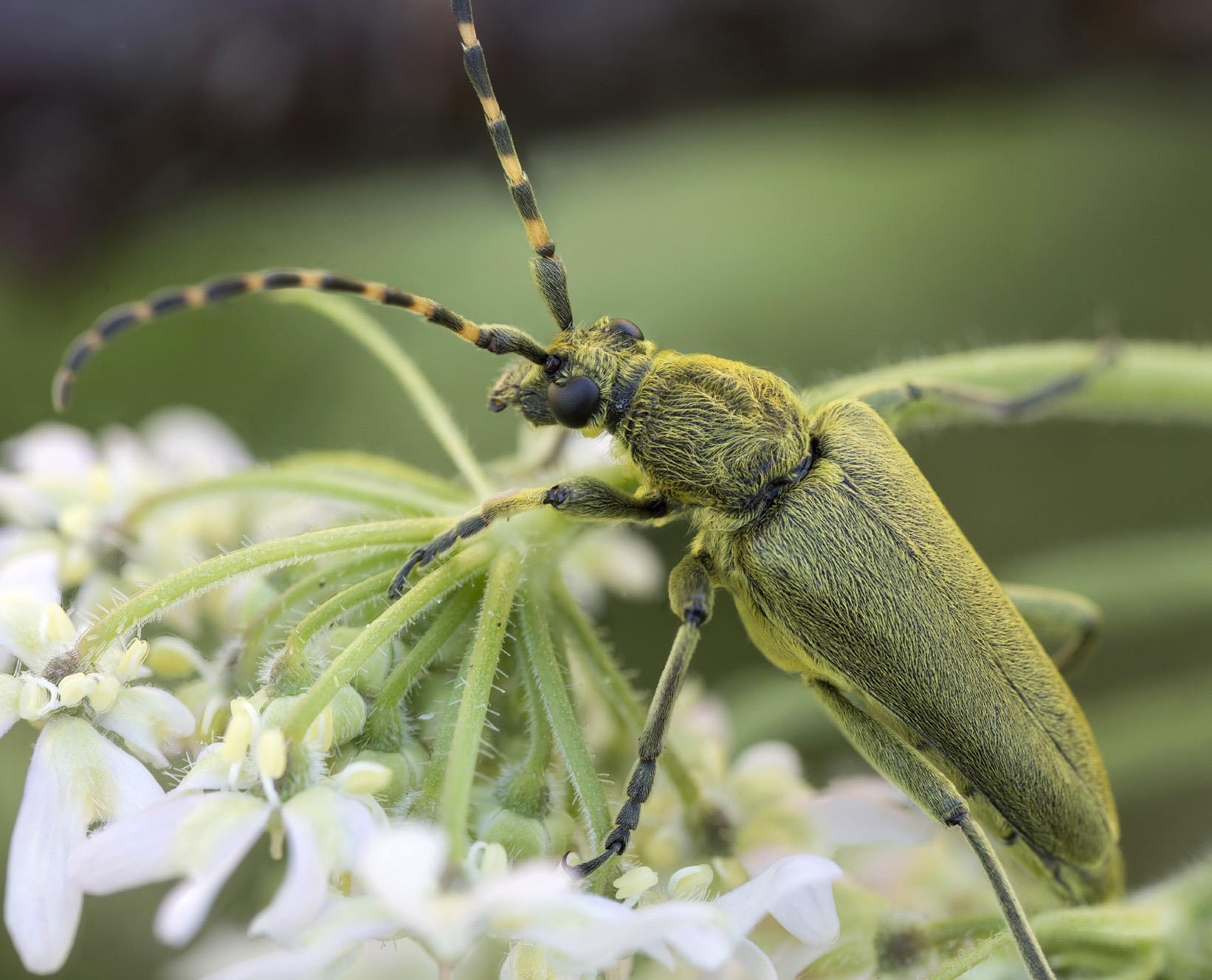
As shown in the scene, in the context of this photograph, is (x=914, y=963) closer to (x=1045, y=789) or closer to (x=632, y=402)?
(x=1045, y=789)

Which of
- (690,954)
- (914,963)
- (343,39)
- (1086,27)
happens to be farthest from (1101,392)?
(343,39)

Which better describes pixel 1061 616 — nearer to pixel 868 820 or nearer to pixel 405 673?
pixel 868 820

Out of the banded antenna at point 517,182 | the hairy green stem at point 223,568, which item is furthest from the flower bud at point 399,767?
the banded antenna at point 517,182

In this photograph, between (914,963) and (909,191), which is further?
(909,191)

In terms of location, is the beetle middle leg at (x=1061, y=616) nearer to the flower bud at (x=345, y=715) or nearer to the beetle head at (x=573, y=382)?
the beetle head at (x=573, y=382)

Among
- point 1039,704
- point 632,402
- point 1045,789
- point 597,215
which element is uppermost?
point 597,215

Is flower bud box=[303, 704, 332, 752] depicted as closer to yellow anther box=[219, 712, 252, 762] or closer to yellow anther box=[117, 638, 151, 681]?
yellow anther box=[219, 712, 252, 762]

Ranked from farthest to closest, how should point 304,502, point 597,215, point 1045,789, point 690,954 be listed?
point 597,215 → point 304,502 → point 1045,789 → point 690,954

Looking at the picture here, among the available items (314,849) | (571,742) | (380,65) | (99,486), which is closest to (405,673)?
(571,742)
